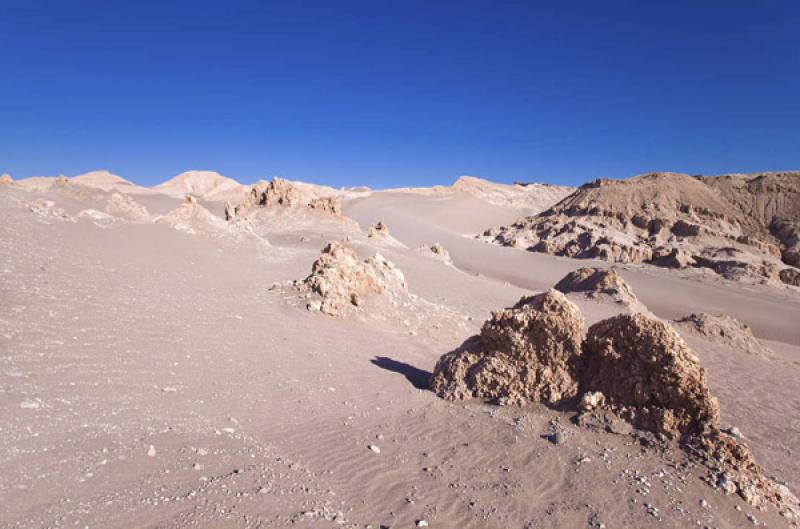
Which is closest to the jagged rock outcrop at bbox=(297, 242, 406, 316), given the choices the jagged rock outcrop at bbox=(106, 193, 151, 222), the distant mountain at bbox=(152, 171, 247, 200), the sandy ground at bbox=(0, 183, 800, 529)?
the sandy ground at bbox=(0, 183, 800, 529)

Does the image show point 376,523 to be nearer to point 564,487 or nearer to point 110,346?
point 564,487

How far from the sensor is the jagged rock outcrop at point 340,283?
937 cm

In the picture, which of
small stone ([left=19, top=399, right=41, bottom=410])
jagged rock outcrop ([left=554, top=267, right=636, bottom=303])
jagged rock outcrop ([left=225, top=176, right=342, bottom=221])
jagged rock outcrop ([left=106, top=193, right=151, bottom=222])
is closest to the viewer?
small stone ([left=19, top=399, right=41, bottom=410])

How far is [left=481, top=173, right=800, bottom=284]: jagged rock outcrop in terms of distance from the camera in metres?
27.2

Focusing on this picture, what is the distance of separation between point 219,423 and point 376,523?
6.50 ft

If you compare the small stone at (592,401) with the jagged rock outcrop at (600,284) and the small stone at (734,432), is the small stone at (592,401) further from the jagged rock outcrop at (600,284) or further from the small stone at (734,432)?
the jagged rock outcrop at (600,284)

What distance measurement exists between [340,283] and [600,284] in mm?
9764

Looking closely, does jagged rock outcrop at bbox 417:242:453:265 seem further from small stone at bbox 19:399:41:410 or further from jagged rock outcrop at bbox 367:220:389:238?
small stone at bbox 19:399:41:410

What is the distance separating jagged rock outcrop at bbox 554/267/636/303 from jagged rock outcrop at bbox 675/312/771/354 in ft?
7.33

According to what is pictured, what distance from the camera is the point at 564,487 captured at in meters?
3.59

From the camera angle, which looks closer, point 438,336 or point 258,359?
point 258,359

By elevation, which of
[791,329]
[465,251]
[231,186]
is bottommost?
[791,329]

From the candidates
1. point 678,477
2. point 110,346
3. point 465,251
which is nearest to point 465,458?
point 678,477

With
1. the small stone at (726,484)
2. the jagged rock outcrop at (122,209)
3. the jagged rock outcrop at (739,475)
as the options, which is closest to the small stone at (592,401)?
the jagged rock outcrop at (739,475)
